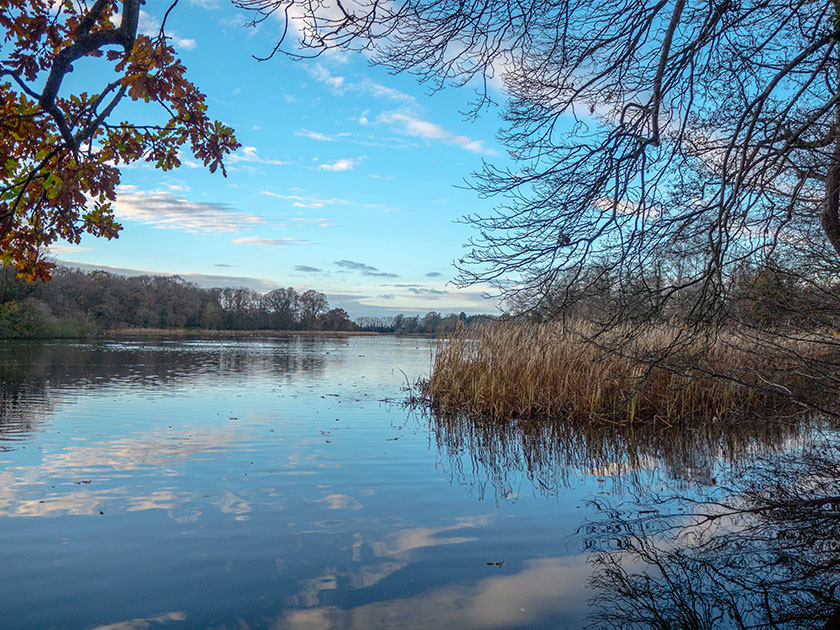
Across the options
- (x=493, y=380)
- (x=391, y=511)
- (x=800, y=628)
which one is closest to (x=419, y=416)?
(x=493, y=380)

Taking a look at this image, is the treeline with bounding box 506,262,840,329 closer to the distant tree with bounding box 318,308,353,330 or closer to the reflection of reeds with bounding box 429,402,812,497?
the reflection of reeds with bounding box 429,402,812,497

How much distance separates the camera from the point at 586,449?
866cm

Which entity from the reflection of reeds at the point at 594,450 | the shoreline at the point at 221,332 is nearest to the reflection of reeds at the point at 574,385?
the reflection of reeds at the point at 594,450

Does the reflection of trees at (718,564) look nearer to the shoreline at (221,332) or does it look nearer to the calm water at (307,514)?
the calm water at (307,514)

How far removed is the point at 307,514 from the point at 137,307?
75.9 meters

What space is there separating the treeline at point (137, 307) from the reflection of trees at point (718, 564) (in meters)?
33.7

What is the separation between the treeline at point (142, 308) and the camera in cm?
4406

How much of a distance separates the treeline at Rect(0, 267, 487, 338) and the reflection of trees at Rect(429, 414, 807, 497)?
Answer: 315cm

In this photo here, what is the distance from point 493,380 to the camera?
11.3 metres

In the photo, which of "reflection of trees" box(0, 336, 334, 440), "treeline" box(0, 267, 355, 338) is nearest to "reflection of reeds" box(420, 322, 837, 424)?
"reflection of trees" box(0, 336, 334, 440)

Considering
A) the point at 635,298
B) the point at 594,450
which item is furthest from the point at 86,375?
the point at 635,298

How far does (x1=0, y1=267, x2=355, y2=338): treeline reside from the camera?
4462 cm

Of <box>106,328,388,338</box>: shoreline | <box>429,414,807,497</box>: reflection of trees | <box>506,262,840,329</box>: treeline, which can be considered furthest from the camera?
<box>106,328,388,338</box>: shoreline

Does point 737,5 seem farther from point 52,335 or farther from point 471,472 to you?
point 52,335
